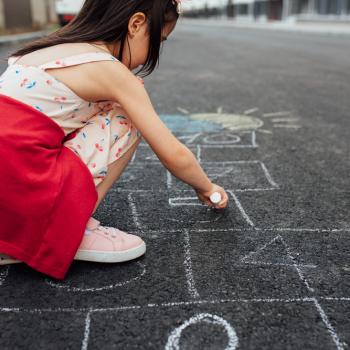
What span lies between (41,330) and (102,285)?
0.27m

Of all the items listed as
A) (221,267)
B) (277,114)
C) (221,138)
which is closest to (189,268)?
(221,267)

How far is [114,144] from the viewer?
1770mm

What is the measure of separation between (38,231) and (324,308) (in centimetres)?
89

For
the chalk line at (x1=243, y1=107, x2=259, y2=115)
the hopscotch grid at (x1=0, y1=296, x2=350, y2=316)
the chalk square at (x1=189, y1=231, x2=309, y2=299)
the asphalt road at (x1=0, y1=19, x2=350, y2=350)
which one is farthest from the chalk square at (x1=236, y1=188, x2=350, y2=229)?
the chalk line at (x1=243, y1=107, x2=259, y2=115)

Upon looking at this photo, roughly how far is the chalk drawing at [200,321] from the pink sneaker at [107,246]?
1.28 ft

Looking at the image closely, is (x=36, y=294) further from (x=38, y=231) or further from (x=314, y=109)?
(x=314, y=109)

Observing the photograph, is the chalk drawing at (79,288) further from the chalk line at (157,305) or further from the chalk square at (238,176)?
the chalk square at (238,176)

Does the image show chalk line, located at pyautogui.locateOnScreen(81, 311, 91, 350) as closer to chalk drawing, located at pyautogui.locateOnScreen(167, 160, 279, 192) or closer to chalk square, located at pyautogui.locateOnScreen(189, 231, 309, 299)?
chalk square, located at pyautogui.locateOnScreen(189, 231, 309, 299)

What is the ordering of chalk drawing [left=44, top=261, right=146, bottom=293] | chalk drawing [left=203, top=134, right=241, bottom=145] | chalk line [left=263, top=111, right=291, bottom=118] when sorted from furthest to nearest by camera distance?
chalk line [left=263, top=111, right=291, bottom=118]
chalk drawing [left=203, top=134, right=241, bottom=145]
chalk drawing [left=44, top=261, right=146, bottom=293]

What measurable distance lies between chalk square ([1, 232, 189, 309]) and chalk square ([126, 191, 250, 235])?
25cm

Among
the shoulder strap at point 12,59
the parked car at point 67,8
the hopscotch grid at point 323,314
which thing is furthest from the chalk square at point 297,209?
the parked car at point 67,8

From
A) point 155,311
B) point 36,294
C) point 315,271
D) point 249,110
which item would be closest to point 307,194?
point 315,271

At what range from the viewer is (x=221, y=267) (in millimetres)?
1732

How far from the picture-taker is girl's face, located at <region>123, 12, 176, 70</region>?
1.65m
